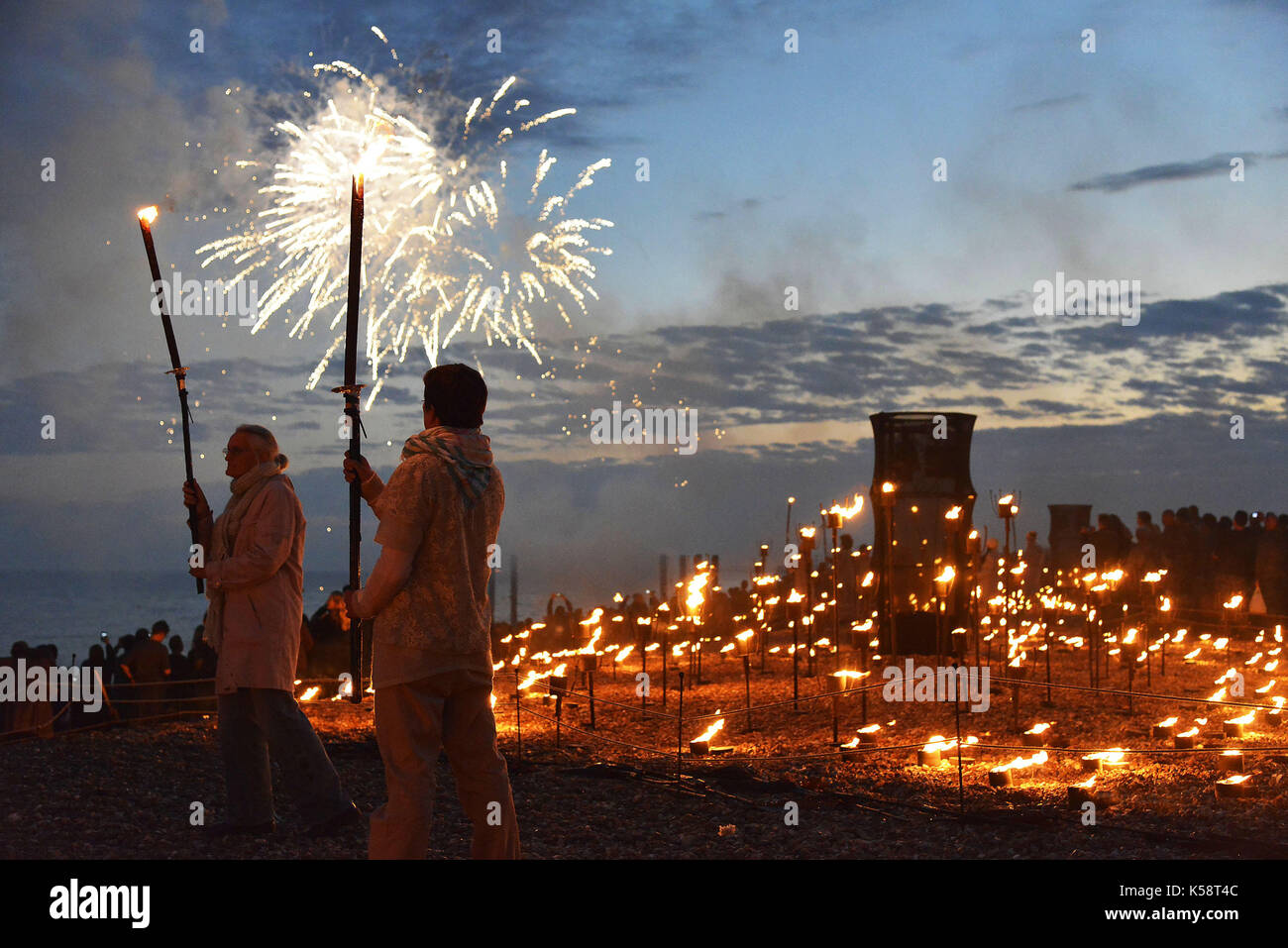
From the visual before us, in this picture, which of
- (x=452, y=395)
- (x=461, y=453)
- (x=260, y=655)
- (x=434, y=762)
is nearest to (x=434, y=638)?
(x=434, y=762)

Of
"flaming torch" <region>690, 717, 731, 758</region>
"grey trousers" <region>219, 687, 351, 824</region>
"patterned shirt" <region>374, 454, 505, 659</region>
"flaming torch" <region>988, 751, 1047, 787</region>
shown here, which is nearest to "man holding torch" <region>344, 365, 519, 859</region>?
"patterned shirt" <region>374, 454, 505, 659</region>

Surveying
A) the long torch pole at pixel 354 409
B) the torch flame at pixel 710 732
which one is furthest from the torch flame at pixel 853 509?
the long torch pole at pixel 354 409

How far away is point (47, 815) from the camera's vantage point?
6.88m

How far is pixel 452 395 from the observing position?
15.7 feet

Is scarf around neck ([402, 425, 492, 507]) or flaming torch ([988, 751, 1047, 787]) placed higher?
scarf around neck ([402, 425, 492, 507])

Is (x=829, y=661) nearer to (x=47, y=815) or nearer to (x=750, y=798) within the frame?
(x=750, y=798)

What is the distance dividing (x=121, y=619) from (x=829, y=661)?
9937 cm

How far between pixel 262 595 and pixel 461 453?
217cm

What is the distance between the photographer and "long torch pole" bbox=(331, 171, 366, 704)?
541 centimetres

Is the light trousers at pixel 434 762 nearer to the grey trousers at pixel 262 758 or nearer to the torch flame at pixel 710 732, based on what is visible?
the grey trousers at pixel 262 758

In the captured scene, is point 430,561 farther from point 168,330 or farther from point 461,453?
point 168,330

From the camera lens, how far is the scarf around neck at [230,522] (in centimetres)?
630

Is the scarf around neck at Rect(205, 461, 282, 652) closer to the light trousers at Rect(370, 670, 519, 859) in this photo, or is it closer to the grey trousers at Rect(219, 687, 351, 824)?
the grey trousers at Rect(219, 687, 351, 824)

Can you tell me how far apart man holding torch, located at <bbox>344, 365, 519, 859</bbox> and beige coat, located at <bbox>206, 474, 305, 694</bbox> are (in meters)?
1.70
